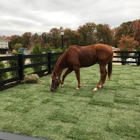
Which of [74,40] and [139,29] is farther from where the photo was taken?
[74,40]

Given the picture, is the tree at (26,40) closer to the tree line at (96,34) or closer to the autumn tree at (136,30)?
the tree line at (96,34)

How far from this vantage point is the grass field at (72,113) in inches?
83.0

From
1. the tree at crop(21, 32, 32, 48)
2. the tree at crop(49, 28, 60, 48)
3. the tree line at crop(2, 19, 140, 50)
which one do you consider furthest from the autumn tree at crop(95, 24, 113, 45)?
the tree at crop(21, 32, 32, 48)

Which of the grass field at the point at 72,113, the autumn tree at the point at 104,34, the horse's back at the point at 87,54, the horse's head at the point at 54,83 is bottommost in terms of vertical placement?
the grass field at the point at 72,113

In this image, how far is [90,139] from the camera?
1.93 meters

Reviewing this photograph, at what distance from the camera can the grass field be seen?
2.11m

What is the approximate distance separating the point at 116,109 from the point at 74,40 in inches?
1351

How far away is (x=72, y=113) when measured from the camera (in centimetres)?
276

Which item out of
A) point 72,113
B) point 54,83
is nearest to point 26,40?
point 54,83

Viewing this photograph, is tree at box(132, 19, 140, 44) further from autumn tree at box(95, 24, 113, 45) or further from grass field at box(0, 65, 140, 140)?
grass field at box(0, 65, 140, 140)

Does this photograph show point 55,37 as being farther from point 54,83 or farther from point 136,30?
point 54,83

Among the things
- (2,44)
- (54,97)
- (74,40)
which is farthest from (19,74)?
(2,44)

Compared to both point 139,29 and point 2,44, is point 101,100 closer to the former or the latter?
point 139,29

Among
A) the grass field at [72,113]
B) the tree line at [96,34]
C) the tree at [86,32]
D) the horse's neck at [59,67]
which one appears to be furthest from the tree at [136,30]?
the horse's neck at [59,67]
